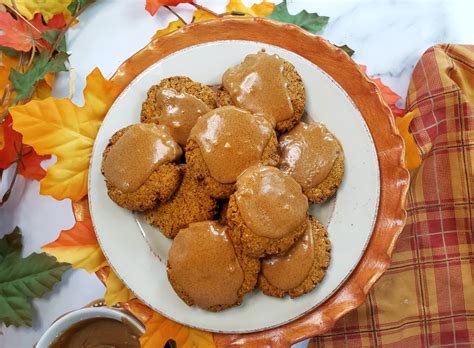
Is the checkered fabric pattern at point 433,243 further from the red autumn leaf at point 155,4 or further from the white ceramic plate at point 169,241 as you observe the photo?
the red autumn leaf at point 155,4

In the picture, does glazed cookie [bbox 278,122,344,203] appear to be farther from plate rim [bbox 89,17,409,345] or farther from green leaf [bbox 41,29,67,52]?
green leaf [bbox 41,29,67,52]

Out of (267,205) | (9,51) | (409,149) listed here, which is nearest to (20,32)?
(9,51)

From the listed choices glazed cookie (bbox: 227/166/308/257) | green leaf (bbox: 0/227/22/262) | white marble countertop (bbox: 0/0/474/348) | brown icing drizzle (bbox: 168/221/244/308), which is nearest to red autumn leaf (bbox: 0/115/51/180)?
white marble countertop (bbox: 0/0/474/348)

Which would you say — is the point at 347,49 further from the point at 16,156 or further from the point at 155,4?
the point at 16,156

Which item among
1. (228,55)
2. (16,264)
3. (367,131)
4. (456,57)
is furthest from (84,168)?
(456,57)

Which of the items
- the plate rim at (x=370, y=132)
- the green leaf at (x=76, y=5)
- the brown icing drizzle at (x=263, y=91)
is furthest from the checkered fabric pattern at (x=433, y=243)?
the green leaf at (x=76, y=5)

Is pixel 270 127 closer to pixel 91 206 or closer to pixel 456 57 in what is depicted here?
pixel 91 206
